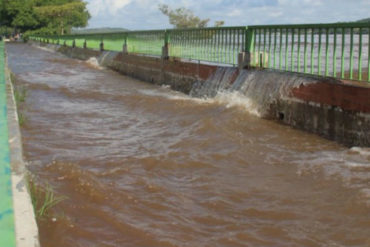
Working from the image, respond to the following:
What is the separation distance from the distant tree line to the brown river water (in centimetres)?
6578

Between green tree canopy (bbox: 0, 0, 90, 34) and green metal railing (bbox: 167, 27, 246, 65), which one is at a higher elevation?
green tree canopy (bbox: 0, 0, 90, 34)

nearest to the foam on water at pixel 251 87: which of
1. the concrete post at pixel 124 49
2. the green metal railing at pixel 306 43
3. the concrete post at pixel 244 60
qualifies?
the concrete post at pixel 244 60

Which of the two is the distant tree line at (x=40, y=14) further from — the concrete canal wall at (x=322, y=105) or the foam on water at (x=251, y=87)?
the concrete canal wall at (x=322, y=105)

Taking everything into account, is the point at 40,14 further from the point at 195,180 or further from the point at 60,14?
the point at 195,180

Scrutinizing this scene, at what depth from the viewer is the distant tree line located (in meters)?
71.1

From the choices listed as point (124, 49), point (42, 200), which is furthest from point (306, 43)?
point (124, 49)

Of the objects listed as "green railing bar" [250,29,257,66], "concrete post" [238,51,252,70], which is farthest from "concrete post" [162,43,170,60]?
"green railing bar" [250,29,257,66]

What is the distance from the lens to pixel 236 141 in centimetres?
734

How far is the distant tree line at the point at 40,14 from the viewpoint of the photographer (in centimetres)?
7106

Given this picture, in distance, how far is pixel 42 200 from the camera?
4.46 meters

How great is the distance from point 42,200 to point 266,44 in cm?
698

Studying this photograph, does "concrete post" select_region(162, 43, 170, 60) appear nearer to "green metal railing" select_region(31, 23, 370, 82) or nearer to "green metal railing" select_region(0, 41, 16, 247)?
"green metal railing" select_region(31, 23, 370, 82)

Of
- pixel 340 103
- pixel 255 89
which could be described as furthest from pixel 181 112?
pixel 340 103

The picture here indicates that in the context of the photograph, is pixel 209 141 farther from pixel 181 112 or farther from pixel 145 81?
pixel 145 81
